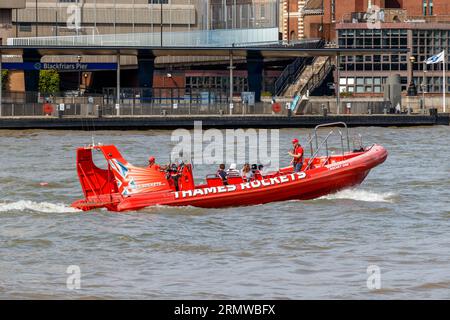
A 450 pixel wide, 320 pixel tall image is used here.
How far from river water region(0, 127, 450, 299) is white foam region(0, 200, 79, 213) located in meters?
0.03

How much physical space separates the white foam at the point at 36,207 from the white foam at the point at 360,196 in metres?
7.59

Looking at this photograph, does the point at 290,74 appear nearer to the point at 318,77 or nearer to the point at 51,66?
the point at 318,77

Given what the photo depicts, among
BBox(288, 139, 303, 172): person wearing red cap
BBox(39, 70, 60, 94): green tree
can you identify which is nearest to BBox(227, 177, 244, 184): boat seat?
BBox(288, 139, 303, 172): person wearing red cap

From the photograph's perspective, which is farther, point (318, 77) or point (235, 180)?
point (318, 77)

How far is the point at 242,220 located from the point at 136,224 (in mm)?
2875

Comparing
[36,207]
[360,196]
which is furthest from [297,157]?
[36,207]

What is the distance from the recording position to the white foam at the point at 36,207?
3756 centimetres

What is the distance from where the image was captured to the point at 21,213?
3719 centimetres

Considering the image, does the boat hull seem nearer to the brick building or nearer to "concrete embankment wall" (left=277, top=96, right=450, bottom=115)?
"concrete embankment wall" (left=277, top=96, right=450, bottom=115)

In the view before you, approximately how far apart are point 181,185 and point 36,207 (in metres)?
4.33

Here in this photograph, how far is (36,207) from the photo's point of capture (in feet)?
125

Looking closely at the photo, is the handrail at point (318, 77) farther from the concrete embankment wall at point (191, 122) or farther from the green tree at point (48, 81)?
the concrete embankment wall at point (191, 122)
